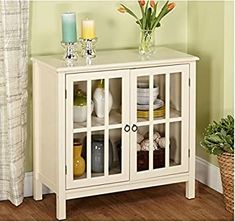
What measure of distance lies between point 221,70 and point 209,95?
20 centimetres

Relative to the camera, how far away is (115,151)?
13.2 ft

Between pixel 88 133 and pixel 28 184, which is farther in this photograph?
pixel 28 184

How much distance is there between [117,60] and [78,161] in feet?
1.85

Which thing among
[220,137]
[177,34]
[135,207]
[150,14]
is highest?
[150,14]

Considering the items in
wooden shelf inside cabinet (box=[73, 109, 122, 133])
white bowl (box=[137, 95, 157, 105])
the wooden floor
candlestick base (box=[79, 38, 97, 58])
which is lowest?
the wooden floor

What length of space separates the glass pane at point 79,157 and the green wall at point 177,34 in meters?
0.42

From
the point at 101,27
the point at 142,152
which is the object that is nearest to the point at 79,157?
the point at 142,152

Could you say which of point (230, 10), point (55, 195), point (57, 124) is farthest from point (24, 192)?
point (230, 10)

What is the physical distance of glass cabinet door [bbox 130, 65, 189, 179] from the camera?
4020mm

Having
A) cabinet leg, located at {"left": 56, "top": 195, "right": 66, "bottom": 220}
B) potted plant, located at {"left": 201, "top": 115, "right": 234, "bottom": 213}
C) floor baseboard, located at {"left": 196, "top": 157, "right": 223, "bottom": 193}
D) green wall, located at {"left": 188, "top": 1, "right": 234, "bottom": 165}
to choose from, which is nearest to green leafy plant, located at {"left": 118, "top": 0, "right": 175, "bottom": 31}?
green wall, located at {"left": 188, "top": 1, "right": 234, "bottom": 165}

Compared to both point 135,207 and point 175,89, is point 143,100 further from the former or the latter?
point 135,207

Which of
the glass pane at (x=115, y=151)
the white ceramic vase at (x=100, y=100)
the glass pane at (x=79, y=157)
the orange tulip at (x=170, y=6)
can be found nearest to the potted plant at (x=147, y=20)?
the orange tulip at (x=170, y=6)

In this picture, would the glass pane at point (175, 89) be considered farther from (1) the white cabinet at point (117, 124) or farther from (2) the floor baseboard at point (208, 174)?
(2) the floor baseboard at point (208, 174)

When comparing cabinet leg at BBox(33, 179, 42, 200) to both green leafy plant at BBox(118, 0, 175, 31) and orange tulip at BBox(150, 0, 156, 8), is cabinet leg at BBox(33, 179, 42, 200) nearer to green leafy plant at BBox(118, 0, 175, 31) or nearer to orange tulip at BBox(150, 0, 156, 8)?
green leafy plant at BBox(118, 0, 175, 31)
